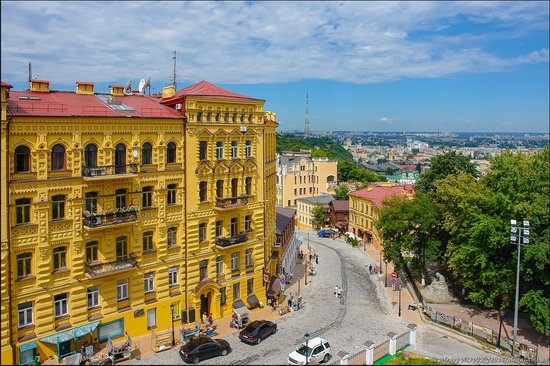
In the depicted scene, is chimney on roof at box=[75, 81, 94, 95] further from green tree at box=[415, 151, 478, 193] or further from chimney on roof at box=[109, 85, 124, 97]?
green tree at box=[415, 151, 478, 193]

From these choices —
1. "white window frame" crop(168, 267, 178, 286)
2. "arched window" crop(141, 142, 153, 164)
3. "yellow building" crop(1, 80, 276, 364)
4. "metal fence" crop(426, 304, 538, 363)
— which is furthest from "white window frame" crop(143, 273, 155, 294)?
"metal fence" crop(426, 304, 538, 363)

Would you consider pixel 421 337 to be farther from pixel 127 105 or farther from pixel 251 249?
pixel 127 105

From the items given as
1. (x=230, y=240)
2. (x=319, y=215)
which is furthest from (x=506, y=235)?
(x=319, y=215)

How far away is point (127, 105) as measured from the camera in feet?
109

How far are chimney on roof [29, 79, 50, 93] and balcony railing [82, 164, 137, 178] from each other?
20.5ft

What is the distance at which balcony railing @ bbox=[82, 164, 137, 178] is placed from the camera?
95.6 ft

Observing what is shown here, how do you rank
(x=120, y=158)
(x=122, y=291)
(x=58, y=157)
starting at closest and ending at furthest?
(x=58, y=157) < (x=120, y=158) < (x=122, y=291)

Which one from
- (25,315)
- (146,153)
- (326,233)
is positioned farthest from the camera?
(326,233)

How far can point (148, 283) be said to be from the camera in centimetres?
3312

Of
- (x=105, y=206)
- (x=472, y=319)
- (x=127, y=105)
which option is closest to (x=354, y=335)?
(x=472, y=319)

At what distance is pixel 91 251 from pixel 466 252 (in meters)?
26.1

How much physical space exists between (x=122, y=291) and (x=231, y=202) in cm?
983

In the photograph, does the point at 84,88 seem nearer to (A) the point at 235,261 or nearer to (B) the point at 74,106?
(B) the point at 74,106

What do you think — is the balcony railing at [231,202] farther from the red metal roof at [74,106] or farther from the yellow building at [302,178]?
the yellow building at [302,178]
